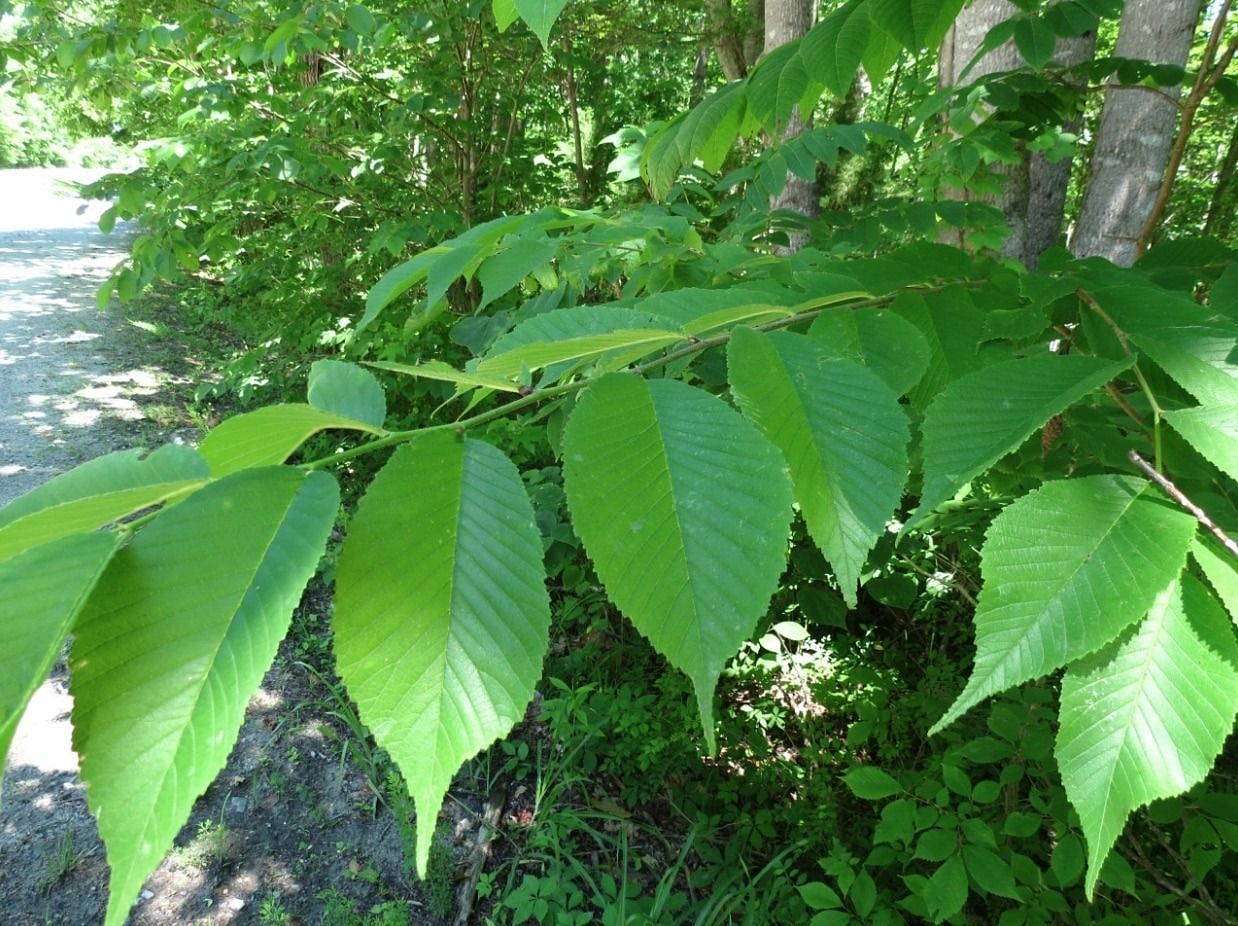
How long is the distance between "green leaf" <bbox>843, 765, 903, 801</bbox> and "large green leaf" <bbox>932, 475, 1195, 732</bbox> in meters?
1.87

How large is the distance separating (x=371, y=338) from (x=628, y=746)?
9.55ft

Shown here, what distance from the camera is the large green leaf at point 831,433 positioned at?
0.55 meters

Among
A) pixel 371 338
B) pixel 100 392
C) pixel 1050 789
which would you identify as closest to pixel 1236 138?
pixel 1050 789

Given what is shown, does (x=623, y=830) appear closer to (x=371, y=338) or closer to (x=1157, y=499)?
(x=1157, y=499)

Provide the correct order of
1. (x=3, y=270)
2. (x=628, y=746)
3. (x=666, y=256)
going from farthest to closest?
(x=3, y=270)
(x=628, y=746)
(x=666, y=256)

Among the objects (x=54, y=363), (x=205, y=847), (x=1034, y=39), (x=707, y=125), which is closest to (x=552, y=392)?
(x=707, y=125)

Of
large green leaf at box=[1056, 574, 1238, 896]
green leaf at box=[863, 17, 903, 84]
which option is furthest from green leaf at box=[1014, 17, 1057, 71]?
Result: large green leaf at box=[1056, 574, 1238, 896]

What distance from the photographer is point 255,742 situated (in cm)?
321

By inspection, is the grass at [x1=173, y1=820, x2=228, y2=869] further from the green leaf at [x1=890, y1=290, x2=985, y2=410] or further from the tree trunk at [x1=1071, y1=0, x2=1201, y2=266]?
the tree trunk at [x1=1071, y1=0, x2=1201, y2=266]

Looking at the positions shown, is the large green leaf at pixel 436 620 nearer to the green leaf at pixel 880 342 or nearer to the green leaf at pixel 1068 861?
the green leaf at pixel 880 342

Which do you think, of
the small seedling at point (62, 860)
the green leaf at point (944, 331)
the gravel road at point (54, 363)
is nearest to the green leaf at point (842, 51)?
the green leaf at point (944, 331)

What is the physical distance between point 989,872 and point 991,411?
184cm

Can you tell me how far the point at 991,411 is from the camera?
2.00 ft

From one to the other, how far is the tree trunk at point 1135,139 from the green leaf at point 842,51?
176 cm
